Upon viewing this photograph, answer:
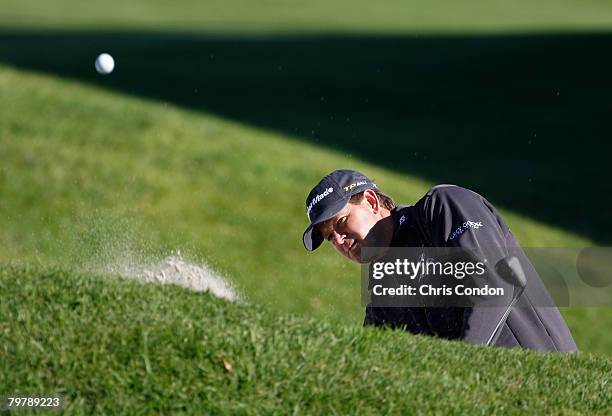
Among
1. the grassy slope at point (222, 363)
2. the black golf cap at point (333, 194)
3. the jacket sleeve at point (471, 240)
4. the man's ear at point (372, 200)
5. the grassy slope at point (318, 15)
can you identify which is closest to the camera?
the grassy slope at point (222, 363)

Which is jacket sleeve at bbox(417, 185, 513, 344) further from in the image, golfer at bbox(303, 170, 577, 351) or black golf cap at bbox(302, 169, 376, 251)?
black golf cap at bbox(302, 169, 376, 251)

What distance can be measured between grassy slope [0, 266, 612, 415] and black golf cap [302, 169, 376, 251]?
1.03 meters

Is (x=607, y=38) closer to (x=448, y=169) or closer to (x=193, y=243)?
(x=448, y=169)

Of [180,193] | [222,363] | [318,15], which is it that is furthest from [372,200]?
[318,15]

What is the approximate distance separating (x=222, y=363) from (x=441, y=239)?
5.24ft

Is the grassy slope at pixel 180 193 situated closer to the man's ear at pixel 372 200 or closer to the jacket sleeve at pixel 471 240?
the man's ear at pixel 372 200

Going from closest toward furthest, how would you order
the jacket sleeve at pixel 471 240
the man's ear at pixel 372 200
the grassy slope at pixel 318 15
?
the jacket sleeve at pixel 471 240 < the man's ear at pixel 372 200 < the grassy slope at pixel 318 15

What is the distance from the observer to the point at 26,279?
499 centimetres

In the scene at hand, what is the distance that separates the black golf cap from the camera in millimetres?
5855

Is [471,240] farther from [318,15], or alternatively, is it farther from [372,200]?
[318,15]

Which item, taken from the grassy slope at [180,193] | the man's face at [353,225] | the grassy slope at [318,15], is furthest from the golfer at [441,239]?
the grassy slope at [318,15]

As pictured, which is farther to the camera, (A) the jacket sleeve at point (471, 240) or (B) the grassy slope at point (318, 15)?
(B) the grassy slope at point (318, 15)

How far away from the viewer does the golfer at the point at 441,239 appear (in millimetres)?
5309

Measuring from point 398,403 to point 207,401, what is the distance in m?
0.81
